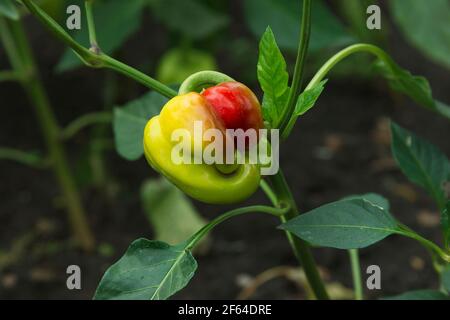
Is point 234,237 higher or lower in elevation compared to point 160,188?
lower

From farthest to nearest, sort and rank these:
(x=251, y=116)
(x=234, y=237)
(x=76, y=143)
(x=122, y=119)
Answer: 1. (x=76, y=143)
2. (x=234, y=237)
3. (x=122, y=119)
4. (x=251, y=116)

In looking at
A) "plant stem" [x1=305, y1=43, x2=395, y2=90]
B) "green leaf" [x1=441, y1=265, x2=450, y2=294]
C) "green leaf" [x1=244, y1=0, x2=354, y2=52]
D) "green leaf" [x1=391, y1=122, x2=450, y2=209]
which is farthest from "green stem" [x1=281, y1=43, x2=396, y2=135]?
"green leaf" [x1=244, y1=0, x2=354, y2=52]

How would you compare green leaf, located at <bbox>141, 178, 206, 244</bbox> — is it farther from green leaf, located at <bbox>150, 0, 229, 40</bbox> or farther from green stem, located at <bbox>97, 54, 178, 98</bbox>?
green stem, located at <bbox>97, 54, 178, 98</bbox>

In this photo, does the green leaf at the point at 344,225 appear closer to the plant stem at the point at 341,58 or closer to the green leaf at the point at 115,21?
the plant stem at the point at 341,58

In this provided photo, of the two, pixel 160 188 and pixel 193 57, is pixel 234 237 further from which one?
pixel 193 57
